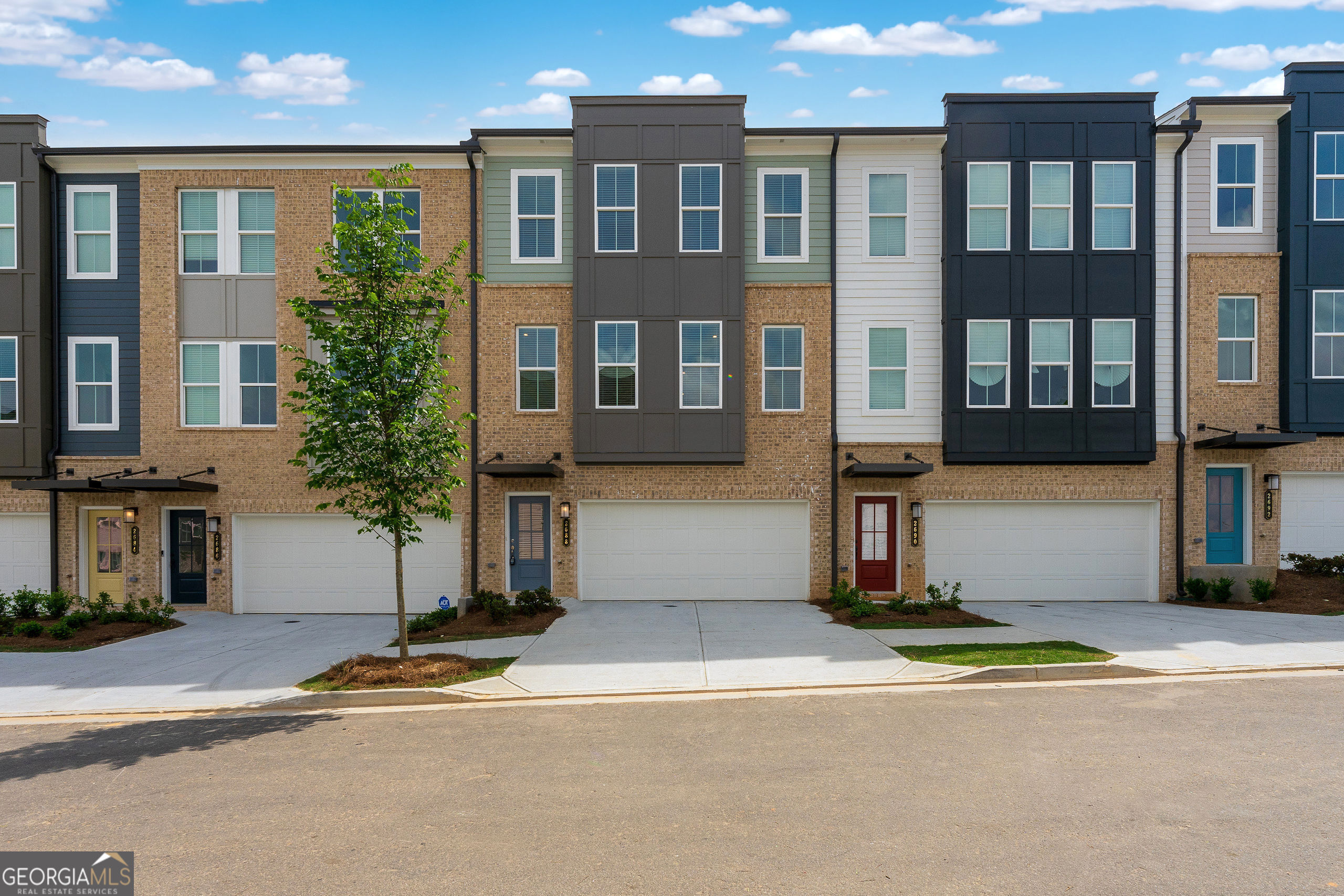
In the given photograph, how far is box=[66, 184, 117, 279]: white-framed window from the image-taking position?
597 inches

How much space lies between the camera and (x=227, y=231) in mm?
15203

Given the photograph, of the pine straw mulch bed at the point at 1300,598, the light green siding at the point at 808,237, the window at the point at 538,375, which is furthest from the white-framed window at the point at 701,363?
the pine straw mulch bed at the point at 1300,598

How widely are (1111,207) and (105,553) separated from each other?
911 inches

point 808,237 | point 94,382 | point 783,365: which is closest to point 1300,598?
point 783,365

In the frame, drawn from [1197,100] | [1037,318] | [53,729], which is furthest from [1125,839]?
[1197,100]

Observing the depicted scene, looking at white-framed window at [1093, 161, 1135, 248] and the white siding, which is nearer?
white-framed window at [1093, 161, 1135, 248]

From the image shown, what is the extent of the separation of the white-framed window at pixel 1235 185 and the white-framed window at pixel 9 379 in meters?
25.8

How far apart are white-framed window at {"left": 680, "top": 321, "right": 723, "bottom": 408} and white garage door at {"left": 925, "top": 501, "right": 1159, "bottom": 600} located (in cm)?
545

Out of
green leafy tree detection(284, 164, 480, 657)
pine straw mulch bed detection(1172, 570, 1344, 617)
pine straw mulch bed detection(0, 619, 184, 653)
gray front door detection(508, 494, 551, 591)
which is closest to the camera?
green leafy tree detection(284, 164, 480, 657)

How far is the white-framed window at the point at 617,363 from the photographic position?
592 inches

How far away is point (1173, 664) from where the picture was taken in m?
9.48

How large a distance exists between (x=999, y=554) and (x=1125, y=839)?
1112cm

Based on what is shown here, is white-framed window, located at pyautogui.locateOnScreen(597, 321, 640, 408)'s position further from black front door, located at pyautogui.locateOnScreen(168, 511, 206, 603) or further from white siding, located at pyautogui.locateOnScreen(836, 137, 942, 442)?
black front door, located at pyautogui.locateOnScreen(168, 511, 206, 603)

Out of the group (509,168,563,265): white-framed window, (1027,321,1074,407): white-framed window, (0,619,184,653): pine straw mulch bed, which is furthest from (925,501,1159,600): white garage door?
(0,619,184,653): pine straw mulch bed
